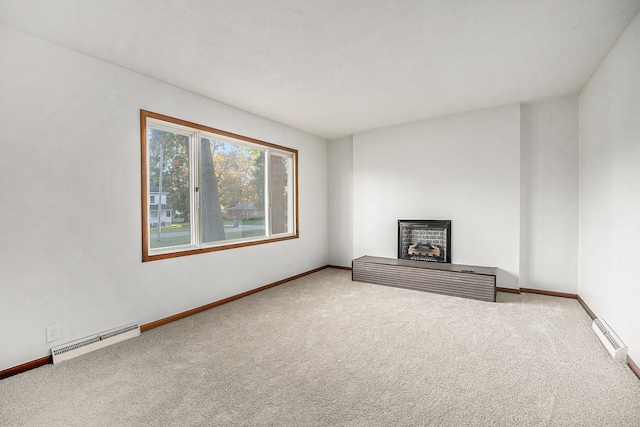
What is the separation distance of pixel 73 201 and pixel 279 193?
9.44 feet

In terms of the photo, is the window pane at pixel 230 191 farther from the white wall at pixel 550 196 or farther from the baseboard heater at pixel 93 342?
the white wall at pixel 550 196

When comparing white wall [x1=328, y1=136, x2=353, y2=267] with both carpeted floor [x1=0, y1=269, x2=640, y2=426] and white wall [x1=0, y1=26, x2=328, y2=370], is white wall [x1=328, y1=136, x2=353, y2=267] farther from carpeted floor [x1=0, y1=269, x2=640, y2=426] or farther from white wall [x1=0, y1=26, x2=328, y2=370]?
white wall [x1=0, y1=26, x2=328, y2=370]

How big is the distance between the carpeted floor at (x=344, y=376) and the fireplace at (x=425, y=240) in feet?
4.52

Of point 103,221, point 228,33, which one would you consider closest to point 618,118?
point 228,33

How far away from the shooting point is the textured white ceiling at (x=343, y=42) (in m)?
2.07

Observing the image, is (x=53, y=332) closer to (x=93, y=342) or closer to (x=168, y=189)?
(x=93, y=342)

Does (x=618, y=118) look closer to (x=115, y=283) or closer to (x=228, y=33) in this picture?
(x=228, y=33)

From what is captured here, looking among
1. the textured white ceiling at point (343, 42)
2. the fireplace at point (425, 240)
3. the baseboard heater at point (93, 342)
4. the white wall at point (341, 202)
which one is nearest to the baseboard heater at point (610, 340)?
the fireplace at point (425, 240)

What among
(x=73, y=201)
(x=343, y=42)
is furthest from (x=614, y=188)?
(x=73, y=201)

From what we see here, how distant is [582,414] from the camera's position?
1.72 m

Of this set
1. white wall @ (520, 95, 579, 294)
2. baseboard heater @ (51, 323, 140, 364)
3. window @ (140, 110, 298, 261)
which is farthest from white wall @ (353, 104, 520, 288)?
baseboard heater @ (51, 323, 140, 364)

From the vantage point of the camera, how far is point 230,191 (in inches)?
162

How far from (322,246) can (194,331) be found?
3.22 meters

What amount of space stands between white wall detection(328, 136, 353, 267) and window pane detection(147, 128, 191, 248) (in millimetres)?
2980
